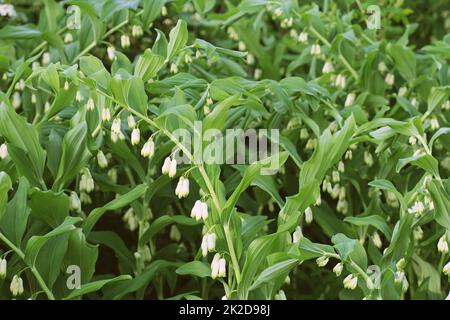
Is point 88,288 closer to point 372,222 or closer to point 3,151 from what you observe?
point 3,151

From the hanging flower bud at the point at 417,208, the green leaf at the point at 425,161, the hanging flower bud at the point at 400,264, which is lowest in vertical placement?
the hanging flower bud at the point at 400,264

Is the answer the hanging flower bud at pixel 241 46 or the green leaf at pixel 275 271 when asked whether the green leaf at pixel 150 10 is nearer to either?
the hanging flower bud at pixel 241 46

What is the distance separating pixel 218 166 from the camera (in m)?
2.00

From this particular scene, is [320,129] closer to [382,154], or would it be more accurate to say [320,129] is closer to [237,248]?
[382,154]

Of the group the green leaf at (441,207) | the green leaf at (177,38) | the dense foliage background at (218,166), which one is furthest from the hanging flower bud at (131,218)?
the green leaf at (441,207)

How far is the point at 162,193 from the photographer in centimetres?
257

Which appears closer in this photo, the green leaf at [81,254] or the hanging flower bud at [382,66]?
the green leaf at [81,254]

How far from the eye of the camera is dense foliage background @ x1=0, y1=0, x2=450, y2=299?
2045 mm

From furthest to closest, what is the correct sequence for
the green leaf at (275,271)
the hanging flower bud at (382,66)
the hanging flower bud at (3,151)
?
the hanging flower bud at (382,66)
the hanging flower bud at (3,151)
the green leaf at (275,271)

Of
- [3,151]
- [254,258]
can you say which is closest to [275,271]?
[254,258]

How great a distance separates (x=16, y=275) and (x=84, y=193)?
510 mm

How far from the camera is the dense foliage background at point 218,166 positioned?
6.71ft

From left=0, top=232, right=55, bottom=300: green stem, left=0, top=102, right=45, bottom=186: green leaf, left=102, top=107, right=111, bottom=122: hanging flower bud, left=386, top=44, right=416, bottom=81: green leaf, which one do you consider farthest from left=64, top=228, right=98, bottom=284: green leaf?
left=386, top=44, right=416, bottom=81: green leaf
